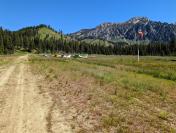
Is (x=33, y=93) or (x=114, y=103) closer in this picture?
(x=114, y=103)

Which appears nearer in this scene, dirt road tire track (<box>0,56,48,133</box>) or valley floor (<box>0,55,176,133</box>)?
dirt road tire track (<box>0,56,48,133</box>)

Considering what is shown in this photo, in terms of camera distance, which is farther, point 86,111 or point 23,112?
point 86,111

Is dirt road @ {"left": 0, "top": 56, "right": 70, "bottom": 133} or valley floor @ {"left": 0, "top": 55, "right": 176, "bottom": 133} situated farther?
valley floor @ {"left": 0, "top": 55, "right": 176, "bottom": 133}

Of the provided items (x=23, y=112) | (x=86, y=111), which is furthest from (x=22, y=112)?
(x=86, y=111)

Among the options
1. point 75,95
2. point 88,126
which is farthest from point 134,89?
point 88,126

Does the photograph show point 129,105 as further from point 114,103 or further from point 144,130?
point 144,130

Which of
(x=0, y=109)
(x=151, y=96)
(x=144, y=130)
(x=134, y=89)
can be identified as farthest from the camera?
(x=134, y=89)

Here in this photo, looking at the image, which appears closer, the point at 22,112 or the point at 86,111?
the point at 22,112

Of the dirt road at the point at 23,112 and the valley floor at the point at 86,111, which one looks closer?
the dirt road at the point at 23,112

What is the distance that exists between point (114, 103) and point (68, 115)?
10.7 ft

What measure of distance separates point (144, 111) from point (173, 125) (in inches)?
102

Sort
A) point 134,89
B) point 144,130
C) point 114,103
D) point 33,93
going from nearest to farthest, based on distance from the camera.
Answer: point 144,130, point 114,103, point 33,93, point 134,89

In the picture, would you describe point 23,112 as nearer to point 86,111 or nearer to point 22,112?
point 22,112

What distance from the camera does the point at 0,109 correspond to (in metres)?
15.8
